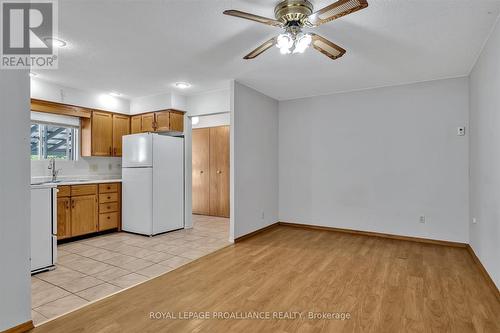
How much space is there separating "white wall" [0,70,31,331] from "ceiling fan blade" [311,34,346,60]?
7.64ft

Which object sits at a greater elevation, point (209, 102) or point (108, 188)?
point (209, 102)

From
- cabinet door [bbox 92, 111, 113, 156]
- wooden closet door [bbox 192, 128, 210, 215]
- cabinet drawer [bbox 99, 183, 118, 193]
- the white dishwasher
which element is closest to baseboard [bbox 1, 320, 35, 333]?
the white dishwasher

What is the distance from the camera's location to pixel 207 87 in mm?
4621

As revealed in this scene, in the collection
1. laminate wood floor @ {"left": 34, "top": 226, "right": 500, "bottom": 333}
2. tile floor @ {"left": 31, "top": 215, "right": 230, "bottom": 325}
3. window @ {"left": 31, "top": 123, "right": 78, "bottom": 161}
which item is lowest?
laminate wood floor @ {"left": 34, "top": 226, "right": 500, "bottom": 333}

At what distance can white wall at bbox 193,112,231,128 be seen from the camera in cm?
636

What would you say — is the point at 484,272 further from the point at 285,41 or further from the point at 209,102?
the point at 209,102

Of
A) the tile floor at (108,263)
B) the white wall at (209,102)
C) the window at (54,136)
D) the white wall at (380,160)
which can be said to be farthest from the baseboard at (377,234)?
the window at (54,136)

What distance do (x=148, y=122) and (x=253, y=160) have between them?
7.17ft

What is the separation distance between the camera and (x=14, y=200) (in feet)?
6.42

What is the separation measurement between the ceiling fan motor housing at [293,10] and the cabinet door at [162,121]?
325 cm

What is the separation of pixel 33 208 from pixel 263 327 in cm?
268

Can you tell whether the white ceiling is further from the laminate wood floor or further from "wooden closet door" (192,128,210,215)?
the laminate wood floor

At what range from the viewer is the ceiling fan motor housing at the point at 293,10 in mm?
2111

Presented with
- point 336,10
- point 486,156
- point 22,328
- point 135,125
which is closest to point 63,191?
point 135,125
